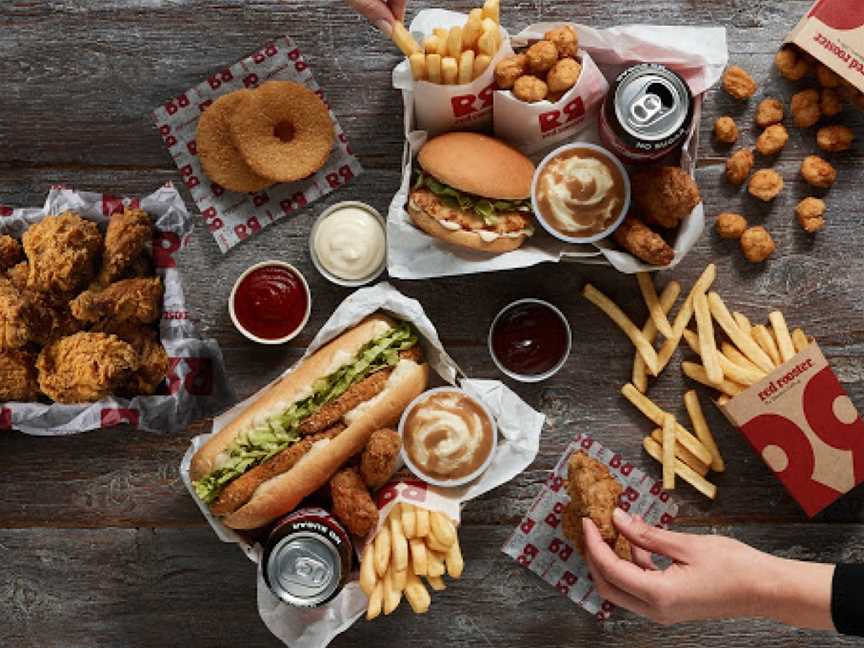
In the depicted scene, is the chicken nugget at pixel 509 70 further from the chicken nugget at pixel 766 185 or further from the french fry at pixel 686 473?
the french fry at pixel 686 473

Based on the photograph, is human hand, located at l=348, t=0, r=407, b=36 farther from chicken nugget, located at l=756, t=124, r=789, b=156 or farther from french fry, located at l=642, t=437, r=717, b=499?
french fry, located at l=642, t=437, r=717, b=499

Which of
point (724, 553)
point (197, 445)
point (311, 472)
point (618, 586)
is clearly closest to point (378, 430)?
point (311, 472)

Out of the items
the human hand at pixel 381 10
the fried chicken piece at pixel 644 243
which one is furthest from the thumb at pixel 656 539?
the human hand at pixel 381 10

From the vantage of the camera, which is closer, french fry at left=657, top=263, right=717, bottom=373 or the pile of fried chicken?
the pile of fried chicken

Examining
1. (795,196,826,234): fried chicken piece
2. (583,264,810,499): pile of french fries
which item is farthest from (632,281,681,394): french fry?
(795,196,826,234): fried chicken piece

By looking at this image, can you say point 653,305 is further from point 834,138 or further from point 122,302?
point 122,302
